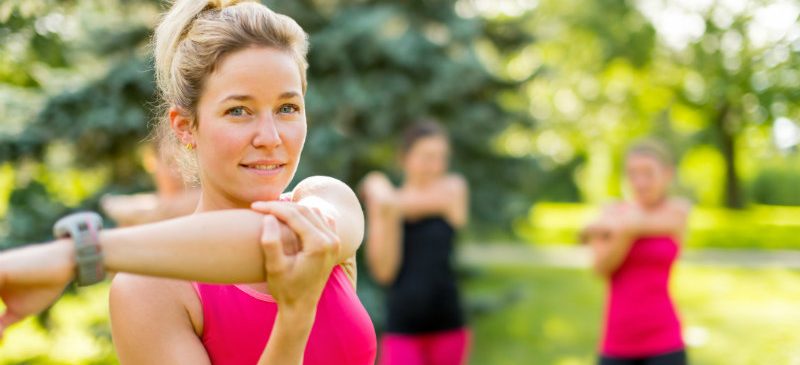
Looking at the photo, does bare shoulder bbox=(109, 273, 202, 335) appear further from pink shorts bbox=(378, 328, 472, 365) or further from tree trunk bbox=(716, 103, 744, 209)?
tree trunk bbox=(716, 103, 744, 209)

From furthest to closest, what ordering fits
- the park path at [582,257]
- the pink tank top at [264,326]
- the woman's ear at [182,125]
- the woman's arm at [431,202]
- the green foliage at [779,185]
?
→ the green foliage at [779,185], the park path at [582,257], the woman's arm at [431,202], the woman's ear at [182,125], the pink tank top at [264,326]

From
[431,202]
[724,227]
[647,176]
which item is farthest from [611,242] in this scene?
[724,227]

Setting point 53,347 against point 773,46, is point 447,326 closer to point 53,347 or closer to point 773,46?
point 53,347

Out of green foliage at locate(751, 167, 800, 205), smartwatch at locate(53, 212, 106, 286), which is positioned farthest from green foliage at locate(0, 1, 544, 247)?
green foliage at locate(751, 167, 800, 205)

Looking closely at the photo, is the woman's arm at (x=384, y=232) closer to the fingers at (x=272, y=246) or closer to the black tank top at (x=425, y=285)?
the black tank top at (x=425, y=285)

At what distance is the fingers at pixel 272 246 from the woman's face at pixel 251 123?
11.2 inches

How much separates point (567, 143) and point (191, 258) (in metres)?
21.5

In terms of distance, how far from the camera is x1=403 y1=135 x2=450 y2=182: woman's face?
5.12m

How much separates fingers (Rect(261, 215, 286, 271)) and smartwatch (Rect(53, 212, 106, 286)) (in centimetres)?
26

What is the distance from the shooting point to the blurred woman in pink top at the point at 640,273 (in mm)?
4656

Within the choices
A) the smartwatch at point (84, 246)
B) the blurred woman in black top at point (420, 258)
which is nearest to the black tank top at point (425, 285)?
the blurred woman in black top at point (420, 258)

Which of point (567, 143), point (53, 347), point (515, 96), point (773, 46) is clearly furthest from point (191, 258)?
point (567, 143)

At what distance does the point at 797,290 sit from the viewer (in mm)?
13094

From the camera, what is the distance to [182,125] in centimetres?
171
